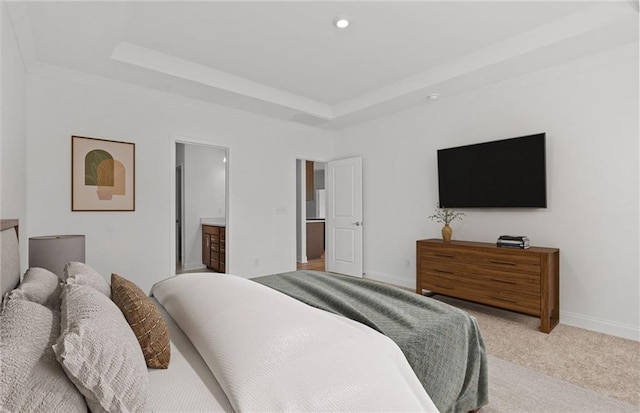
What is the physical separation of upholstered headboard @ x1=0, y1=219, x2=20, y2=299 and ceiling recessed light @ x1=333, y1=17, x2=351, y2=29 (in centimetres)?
259

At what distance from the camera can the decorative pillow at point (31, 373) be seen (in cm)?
77

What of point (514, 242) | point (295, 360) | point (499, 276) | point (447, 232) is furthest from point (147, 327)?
point (447, 232)

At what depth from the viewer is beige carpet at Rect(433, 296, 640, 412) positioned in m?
2.22

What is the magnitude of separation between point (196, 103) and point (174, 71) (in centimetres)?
83

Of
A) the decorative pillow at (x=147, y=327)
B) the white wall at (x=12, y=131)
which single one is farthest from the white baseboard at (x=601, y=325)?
the white wall at (x=12, y=131)

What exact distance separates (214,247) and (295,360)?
16.3 ft

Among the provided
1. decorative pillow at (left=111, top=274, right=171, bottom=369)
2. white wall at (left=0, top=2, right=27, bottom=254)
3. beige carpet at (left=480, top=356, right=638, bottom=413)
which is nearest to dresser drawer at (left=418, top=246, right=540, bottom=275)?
beige carpet at (left=480, top=356, right=638, bottom=413)

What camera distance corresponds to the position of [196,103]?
172 inches

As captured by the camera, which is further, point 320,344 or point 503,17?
point 503,17

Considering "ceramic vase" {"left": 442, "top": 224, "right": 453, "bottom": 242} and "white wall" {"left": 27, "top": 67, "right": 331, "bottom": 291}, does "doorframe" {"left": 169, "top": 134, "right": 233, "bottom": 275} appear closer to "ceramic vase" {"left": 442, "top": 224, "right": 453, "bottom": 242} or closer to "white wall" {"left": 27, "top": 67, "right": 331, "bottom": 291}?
"white wall" {"left": 27, "top": 67, "right": 331, "bottom": 291}

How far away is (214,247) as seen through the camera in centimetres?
579

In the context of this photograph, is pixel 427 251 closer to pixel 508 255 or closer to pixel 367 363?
pixel 508 255

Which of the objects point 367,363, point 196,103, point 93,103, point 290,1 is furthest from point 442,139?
point 93,103

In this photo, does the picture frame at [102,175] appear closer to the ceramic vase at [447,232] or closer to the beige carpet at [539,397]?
the ceramic vase at [447,232]
